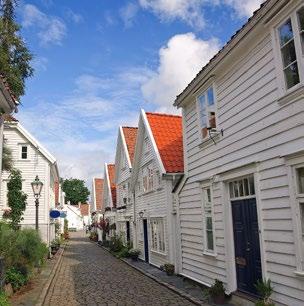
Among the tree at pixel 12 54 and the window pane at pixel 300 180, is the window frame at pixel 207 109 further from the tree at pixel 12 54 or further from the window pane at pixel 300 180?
the tree at pixel 12 54

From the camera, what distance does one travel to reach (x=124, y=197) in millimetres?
30594

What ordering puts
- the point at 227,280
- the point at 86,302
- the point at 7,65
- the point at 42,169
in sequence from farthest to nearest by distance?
the point at 42,169 → the point at 7,65 → the point at 86,302 → the point at 227,280

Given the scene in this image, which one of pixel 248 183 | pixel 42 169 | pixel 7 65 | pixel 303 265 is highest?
pixel 7 65

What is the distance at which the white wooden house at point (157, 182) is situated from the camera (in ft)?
59.4

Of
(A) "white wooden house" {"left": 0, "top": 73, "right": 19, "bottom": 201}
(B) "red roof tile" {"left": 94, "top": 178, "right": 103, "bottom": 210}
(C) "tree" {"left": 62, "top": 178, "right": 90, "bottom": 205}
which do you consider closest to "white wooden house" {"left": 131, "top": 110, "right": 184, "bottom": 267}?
(A) "white wooden house" {"left": 0, "top": 73, "right": 19, "bottom": 201}

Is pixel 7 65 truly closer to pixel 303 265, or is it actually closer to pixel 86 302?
pixel 86 302

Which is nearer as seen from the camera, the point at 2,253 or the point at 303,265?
the point at 303,265

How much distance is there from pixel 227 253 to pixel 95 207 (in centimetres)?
4543

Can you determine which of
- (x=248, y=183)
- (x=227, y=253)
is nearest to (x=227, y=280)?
(x=227, y=253)

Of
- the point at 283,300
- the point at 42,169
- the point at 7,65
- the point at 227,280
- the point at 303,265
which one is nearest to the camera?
the point at 303,265

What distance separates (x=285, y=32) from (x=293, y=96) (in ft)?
4.51

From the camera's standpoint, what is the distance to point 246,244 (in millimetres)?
10266

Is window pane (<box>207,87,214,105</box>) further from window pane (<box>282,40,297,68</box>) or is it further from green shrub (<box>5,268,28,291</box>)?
green shrub (<box>5,268,28,291</box>)

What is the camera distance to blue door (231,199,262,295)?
9.81m
